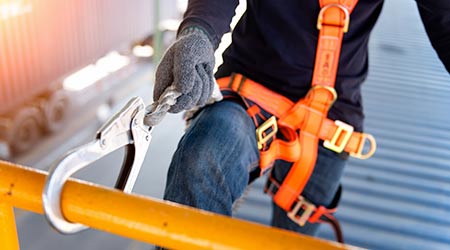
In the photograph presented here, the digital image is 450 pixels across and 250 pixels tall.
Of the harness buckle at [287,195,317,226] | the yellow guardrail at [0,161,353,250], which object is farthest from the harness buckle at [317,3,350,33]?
the yellow guardrail at [0,161,353,250]

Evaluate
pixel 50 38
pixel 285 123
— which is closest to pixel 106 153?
pixel 285 123

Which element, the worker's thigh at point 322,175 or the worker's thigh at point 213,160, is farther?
the worker's thigh at point 322,175

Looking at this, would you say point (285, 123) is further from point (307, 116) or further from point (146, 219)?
point (146, 219)

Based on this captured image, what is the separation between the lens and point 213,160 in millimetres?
1212

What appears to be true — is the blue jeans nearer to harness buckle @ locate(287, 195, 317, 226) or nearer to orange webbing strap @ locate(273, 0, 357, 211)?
orange webbing strap @ locate(273, 0, 357, 211)

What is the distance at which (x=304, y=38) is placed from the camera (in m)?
1.50

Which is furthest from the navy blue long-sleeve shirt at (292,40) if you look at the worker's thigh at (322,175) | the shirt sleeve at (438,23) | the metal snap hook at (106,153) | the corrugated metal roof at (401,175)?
the corrugated metal roof at (401,175)

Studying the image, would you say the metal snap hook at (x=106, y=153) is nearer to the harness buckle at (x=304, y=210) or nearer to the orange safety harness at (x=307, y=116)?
the orange safety harness at (x=307, y=116)

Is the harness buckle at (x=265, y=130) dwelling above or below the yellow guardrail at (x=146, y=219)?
below

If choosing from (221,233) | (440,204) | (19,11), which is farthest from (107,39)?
(221,233)

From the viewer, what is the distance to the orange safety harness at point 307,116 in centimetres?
145

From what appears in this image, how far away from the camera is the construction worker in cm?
115

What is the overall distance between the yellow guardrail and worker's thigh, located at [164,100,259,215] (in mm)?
440

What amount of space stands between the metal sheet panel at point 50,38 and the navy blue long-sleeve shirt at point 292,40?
399 centimetres
